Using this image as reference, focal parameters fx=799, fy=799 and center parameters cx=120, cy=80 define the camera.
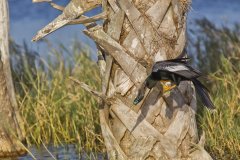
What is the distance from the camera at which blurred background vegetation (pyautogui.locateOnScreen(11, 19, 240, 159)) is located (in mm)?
9594

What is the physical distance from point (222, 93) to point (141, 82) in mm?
3329

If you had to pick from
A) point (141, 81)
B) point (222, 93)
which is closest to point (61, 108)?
point (222, 93)

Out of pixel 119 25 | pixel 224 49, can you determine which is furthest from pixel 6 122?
pixel 224 49

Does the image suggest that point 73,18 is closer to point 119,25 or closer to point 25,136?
point 119,25

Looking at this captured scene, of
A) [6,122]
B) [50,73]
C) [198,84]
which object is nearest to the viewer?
[198,84]

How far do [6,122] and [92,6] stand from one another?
3.08 metres

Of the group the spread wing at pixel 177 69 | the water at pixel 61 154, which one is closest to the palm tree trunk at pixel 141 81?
the spread wing at pixel 177 69

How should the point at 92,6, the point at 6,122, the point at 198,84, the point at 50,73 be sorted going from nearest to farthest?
the point at 198,84 → the point at 92,6 → the point at 6,122 → the point at 50,73

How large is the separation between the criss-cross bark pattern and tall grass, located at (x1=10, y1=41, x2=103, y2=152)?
2010 millimetres

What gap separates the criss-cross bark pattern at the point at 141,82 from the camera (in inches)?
296

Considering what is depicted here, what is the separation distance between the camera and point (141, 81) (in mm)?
7480

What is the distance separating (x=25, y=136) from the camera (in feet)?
35.4

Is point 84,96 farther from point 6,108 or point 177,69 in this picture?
point 177,69

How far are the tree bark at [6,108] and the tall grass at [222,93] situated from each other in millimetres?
2469
